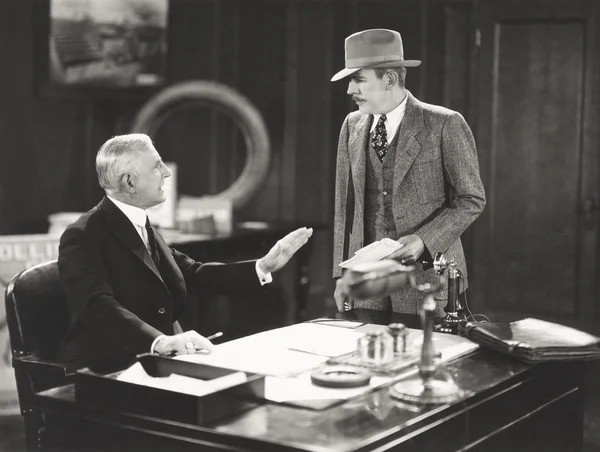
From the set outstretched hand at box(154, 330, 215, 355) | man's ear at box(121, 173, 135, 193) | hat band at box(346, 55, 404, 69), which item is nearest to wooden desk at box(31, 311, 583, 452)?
outstretched hand at box(154, 330, 215, 355)

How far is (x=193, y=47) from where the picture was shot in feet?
21.3

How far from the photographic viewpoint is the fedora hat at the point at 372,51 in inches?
121

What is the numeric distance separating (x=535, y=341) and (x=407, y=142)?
97 centimetres

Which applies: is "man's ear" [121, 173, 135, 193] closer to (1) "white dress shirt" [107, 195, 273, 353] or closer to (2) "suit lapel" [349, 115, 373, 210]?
(1) "white dress shirt" [107, 195, 273, 353]

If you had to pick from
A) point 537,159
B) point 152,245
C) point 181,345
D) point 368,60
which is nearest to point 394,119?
point 368,60

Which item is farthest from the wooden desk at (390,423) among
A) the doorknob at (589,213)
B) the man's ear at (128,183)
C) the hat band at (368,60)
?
the doorknob at (589,213)

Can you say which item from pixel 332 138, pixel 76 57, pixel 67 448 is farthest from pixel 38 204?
pixel 67 448

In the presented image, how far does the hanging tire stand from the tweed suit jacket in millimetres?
3279

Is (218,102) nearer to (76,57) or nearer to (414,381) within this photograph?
(76,57)

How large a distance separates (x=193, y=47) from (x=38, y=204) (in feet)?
5.38

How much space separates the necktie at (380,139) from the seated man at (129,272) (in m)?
0.55

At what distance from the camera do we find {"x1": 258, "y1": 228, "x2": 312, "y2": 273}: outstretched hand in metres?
2.79

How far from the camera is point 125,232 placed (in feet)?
8.62

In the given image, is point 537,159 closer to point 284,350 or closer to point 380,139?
point 380,139
